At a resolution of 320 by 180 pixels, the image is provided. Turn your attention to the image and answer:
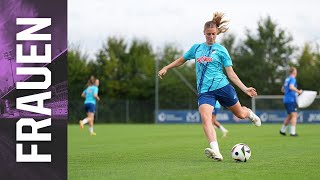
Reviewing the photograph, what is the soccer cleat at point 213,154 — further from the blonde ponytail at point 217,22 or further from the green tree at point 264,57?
the green tree at point 264,57

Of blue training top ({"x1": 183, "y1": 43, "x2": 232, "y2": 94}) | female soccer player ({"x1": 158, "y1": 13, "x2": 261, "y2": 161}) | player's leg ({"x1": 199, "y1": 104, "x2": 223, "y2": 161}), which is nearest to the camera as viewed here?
player's leg ({"x1": 199, "y1": 104, "x2": 223, "y2": 161})

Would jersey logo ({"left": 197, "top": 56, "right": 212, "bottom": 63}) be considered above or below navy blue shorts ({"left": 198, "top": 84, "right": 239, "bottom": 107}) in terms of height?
above

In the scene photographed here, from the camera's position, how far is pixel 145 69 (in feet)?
200

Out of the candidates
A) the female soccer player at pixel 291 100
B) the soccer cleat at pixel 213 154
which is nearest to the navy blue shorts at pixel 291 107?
the female soccer player at pixel 291 100

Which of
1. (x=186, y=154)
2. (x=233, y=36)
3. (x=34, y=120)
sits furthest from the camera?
(x=233, y=36)

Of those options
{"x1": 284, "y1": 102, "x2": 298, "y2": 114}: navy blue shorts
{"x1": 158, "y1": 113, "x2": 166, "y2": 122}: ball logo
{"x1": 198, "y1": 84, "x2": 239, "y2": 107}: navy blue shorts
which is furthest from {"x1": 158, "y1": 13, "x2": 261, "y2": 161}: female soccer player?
{"x1": 158, "y1": 113, "x2": 166, "y2": 122}: ball logo

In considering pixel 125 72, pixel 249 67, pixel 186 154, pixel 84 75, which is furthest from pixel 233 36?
pixel 186 154

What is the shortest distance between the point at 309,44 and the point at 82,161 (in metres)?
53.6

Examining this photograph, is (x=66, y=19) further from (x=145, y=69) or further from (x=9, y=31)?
(x=145, y=69)

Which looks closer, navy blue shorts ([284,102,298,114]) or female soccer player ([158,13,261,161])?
female soccer player ([158,13,261,161])

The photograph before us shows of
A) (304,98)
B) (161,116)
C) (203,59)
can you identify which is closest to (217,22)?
(203,59)

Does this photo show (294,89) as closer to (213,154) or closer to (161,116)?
(213,154)

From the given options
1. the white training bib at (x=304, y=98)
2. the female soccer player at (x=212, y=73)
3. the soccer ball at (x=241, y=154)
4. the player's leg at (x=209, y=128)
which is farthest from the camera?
the white training bib at (x=304, y=98)

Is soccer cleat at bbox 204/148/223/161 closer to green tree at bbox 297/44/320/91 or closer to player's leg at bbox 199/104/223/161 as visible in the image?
player's leg at bbox 199/104/223/161
